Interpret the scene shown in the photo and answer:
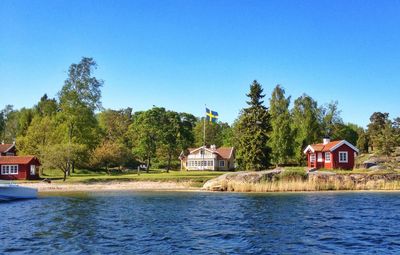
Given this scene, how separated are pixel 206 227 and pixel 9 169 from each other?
153 feet

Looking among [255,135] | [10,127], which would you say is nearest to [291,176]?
[255,135]

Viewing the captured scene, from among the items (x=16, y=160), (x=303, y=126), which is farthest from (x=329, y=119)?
(x=16, y=160)

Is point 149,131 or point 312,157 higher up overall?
point 149,131

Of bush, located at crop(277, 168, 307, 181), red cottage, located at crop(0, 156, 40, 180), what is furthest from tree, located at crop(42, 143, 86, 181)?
bush, located at crop(277, 168, 307, 181)

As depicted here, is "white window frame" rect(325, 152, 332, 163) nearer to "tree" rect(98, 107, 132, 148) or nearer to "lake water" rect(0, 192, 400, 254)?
"lake water" rect(0, 192, 400, 254)

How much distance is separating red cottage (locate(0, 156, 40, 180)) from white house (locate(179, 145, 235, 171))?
107ft

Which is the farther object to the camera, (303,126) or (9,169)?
(303,126)

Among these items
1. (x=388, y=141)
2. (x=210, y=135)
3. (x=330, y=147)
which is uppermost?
(x=210, y=135)

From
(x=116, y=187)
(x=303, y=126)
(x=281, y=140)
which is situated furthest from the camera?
(x=303, y=126)

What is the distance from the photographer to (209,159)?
8262 cm

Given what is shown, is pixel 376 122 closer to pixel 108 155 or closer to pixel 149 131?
pixel 149 131

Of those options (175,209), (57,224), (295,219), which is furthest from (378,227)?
(57,224)

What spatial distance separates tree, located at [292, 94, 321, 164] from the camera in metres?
73.9

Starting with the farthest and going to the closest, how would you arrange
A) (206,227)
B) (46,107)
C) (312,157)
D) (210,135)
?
(210,135) → (46,107) → (312,157) → (206,227)
